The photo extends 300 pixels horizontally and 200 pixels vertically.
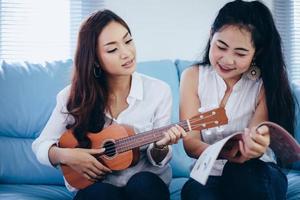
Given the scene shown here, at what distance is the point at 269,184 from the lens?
1.10 meters

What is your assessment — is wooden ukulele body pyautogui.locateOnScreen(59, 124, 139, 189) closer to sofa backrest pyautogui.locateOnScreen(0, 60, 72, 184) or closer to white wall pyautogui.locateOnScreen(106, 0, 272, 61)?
sofa backrest pyautogui.locateOnScreen(0, 60, 72, 184)

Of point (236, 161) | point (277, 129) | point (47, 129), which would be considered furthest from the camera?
point (47, 129)

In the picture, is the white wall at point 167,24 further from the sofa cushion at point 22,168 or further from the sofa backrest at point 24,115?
the sofa cushion at point 22,168

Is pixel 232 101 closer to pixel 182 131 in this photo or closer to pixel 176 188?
pixel 182 131

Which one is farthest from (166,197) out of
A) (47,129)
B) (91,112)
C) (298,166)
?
(298,166)

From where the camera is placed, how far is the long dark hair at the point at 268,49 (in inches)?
52.4

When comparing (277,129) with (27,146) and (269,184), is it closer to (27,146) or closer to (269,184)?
(269,184)

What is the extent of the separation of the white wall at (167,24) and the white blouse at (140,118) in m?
0.85

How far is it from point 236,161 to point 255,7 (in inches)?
20.0

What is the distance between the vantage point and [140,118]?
4.64 feet

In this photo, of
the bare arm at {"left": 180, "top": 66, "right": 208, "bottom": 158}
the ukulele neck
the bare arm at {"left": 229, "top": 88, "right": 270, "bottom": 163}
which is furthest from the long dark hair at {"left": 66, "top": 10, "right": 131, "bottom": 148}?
the bare arm at {"left": 229, "top": 88, "right": 270, "bottom": 163}

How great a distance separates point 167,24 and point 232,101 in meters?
1.01

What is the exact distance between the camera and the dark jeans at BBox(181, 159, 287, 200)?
3.59 ft

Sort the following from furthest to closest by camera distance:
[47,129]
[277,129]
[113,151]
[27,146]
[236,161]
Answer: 1. [27,146]
2. [47,129]
3. [113,151]
4. [236,161]
5. [277,129]
